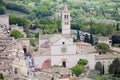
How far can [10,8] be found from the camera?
5822 cm

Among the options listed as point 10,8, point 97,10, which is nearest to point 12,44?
point 10,8

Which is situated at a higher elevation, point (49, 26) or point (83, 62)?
point (49, 26)

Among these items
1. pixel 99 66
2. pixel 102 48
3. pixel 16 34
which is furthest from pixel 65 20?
pixel 99 66

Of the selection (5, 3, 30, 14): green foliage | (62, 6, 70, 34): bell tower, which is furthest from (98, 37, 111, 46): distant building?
(5, 3, 30, 14): green foliage

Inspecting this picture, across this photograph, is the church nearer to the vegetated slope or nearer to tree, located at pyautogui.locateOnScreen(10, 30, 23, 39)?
tree, located at pyautogui.locateOnScreen(10, 30, 23, 39)

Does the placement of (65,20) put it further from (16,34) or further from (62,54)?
(62,54)

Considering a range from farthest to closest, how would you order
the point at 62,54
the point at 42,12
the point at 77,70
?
1. the point at 42,12
2. the point at 62,54
3. the point at 77,70

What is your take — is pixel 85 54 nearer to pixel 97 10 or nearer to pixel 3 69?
pixel 3 69

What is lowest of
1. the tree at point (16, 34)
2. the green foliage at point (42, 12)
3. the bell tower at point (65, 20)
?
the green foliage at point (42, 12)

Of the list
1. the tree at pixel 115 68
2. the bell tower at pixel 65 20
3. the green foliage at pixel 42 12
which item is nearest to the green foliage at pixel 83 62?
the tree at pixel 115 68

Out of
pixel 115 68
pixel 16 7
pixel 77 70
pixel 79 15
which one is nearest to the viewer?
pixel 77 70

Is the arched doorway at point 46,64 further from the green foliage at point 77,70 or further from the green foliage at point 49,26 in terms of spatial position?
the green foliage at point 49,26

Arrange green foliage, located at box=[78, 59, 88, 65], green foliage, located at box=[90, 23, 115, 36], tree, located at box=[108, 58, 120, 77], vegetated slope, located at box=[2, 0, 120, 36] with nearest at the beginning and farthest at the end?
tree, located at box=[108, 58, 120, 77], green foliage, located at box=[78, 59, 88, 65], green foliage, located at box=[90, 23, 115, 36], vegetated slope, located at box=[2, 0, 120, 36]

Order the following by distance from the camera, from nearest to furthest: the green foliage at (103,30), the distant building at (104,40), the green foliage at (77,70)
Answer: the green foliage at (77,70) < the distant building at (104,40) < the green foliage at (103,30)
